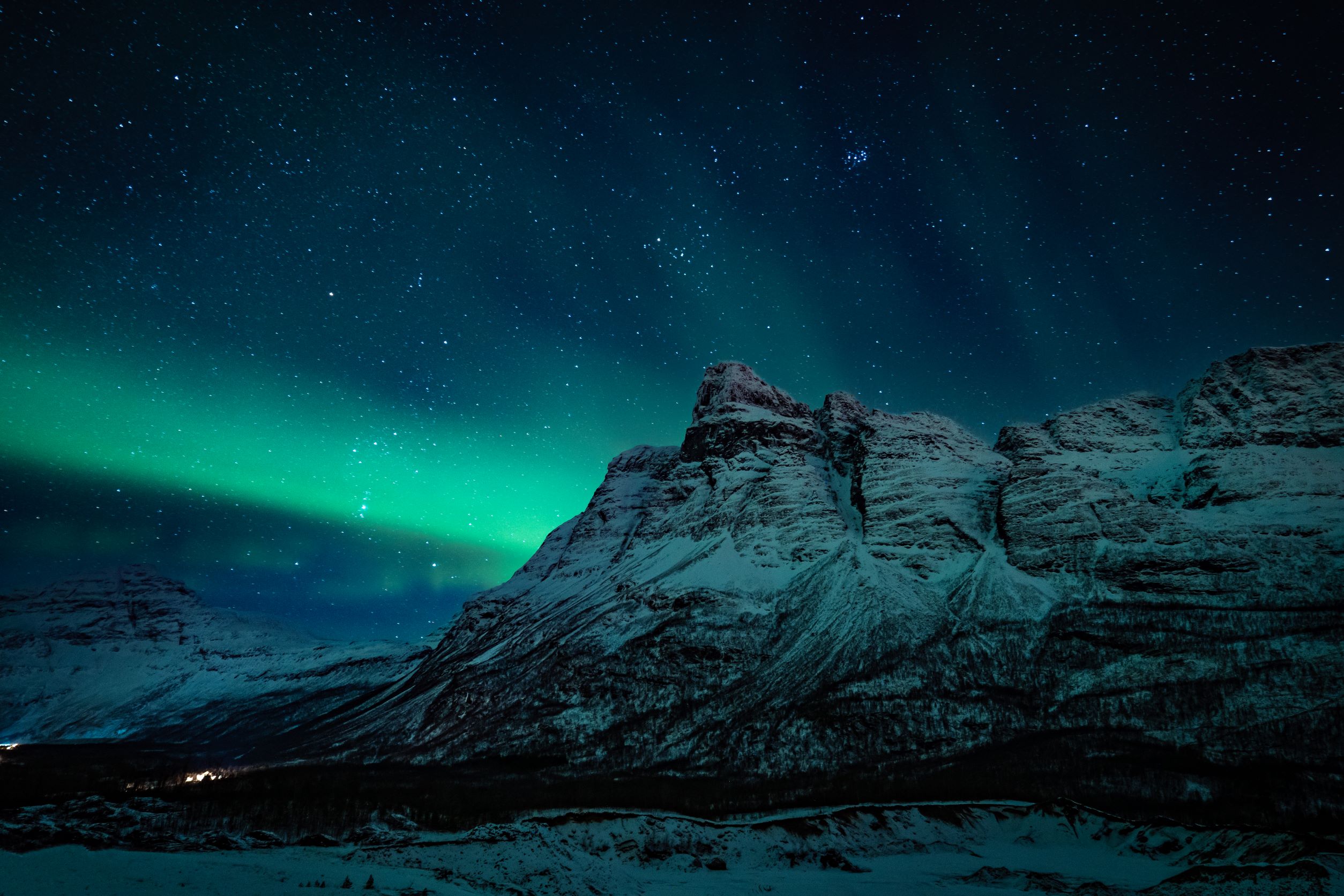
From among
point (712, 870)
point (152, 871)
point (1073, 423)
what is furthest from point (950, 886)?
point (1073, 423)

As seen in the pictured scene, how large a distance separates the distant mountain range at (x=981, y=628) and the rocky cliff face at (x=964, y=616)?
0.53 metres

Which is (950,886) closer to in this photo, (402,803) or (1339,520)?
(402,803)

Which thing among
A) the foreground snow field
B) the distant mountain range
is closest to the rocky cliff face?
the distant mountain range

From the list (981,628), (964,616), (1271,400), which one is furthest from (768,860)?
(1271,400)

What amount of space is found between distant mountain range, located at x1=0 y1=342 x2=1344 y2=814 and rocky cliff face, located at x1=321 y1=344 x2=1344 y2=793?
526 mm

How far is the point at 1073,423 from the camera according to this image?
191750 mm

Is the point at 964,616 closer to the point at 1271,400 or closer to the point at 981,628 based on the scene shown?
the point at 981,628

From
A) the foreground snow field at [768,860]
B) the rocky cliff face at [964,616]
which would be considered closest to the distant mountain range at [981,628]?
the rocky cliff face at [964,616]

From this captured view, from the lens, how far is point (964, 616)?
431 ft

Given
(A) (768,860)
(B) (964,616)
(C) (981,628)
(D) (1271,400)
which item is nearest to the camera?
(A) (768,860)

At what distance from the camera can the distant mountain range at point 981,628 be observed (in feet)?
317

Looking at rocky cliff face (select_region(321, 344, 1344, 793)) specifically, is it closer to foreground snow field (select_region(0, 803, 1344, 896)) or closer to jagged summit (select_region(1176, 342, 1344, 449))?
jagged summit (select_region(1176, 342, 1344, 449))

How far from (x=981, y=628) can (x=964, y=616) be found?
498 centimetres

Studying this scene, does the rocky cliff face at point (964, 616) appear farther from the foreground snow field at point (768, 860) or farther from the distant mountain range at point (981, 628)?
the foreground snow field at point (768, 860)
